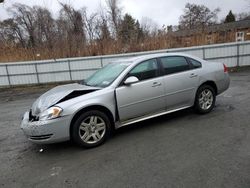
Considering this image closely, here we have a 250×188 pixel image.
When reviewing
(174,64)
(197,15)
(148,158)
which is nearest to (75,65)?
(174,64)

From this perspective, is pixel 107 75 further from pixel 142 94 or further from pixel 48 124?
pixel 48 124

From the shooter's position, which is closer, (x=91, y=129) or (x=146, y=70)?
(x=91, y=129)

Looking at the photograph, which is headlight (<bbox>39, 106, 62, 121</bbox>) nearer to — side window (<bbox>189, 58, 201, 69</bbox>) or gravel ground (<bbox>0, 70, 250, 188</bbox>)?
gravel ground (<bbox>0, 70, 250, 188</bbox>)

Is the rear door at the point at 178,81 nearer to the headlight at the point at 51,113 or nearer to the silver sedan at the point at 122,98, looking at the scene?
the silver sedan at the point at 122,98

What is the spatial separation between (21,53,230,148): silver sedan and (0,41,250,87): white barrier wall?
8.68 metres

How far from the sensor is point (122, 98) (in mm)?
4230

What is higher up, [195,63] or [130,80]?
[195,63]

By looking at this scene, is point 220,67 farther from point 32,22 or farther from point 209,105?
point 32,22

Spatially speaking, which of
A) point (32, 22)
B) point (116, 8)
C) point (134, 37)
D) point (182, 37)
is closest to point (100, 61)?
point (134, 37)

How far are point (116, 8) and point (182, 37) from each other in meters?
20.6

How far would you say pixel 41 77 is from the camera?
1428 cm

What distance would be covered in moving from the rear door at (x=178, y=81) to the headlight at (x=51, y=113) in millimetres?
2329

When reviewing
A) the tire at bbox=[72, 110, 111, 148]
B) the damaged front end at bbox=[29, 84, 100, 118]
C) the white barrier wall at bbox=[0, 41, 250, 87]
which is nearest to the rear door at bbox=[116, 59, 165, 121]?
the tire at bbox=[72, 110, 111, 148]

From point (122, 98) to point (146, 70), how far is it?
91 centimetres
